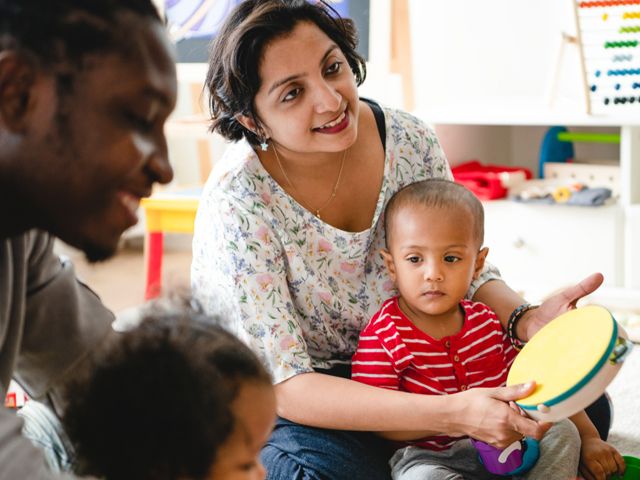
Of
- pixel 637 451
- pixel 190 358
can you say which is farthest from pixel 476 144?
pixel 190 358

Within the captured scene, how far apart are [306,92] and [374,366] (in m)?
0.46

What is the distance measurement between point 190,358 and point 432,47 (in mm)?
A: 2624

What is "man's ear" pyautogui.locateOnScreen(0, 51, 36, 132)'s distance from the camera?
709 millimetres

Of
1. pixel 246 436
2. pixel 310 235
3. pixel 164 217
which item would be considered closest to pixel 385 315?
pixel 310 235

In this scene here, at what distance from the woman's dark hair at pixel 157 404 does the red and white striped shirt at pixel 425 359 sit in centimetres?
56

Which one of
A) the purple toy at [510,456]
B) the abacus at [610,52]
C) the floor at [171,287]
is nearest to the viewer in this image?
the purple toy at [510,456]

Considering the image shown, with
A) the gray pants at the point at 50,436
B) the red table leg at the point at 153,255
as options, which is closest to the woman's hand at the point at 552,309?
the gray pants at the point at 50,436

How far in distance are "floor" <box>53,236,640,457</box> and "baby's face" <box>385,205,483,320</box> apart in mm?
381

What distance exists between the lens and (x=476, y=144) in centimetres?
307

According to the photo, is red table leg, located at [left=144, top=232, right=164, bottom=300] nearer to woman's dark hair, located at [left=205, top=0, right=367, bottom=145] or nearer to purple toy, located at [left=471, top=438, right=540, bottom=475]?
woman's dark hair, located at [left=205, top=0, right=367, bottom=145]

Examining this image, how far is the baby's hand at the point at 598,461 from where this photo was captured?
4.92 feet

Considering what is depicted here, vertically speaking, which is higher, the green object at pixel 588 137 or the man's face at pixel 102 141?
the man's face at pixel 102 141

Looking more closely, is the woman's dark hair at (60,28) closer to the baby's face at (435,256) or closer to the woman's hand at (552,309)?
the baby's face at (435,256)

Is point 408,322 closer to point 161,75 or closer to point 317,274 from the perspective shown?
point 317,274
